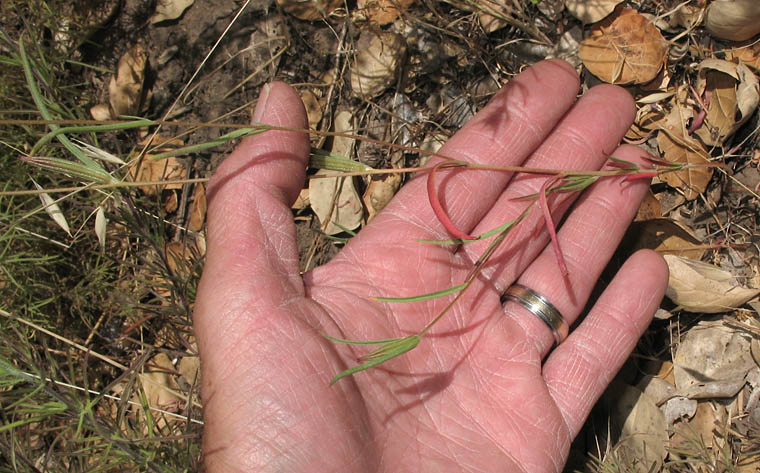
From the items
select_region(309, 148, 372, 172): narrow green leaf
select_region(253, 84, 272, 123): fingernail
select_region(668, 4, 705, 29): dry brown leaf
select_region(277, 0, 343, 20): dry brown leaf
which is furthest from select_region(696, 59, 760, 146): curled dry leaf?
select_region(253, 84, 272, 123): fingernail

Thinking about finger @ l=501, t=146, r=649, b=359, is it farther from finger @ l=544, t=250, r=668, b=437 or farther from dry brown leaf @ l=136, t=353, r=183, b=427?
dry brown leaf @ l=136, t=353, r=183, b=427

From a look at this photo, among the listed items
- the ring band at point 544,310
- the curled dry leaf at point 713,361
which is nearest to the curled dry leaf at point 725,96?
the curled dry leaf at point 713,361

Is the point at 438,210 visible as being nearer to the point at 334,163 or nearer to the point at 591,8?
the point at 334,163

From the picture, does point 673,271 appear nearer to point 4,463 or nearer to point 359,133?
point 359,133

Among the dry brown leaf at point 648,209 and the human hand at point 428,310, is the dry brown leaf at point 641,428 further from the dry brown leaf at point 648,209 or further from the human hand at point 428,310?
the dry brown leaf at point 648,209

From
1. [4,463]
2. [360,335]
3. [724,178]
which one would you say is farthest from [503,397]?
[4,463]
